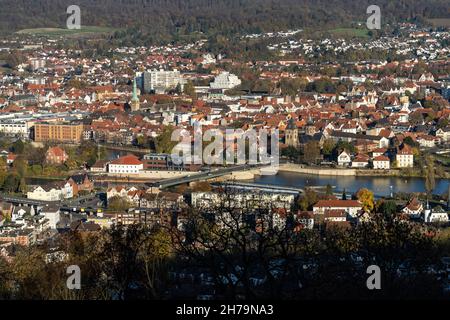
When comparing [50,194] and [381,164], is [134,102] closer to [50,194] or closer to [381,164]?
[381,164]

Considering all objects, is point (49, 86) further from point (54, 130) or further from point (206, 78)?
point (54, 130)

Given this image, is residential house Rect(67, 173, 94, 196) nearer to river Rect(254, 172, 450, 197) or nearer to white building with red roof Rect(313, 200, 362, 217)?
river Rect(254, 172, 450, 197)

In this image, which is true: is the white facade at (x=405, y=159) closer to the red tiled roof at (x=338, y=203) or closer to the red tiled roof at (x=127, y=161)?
the red tiled roof at (x=127, y=161)

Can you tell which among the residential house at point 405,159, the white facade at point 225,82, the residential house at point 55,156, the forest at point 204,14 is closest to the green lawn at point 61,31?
the forest at point 204,14

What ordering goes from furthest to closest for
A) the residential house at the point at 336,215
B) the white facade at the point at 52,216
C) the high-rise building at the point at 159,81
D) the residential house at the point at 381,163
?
1. the high-rise building at the point at 159,81
2. the residential house at the point at 381,163
3. the white facade at the point at 52,216
4. the residential house at the point at 336,215

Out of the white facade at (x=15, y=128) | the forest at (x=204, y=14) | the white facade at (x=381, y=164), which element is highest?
the forest at (x=204, y=14)
